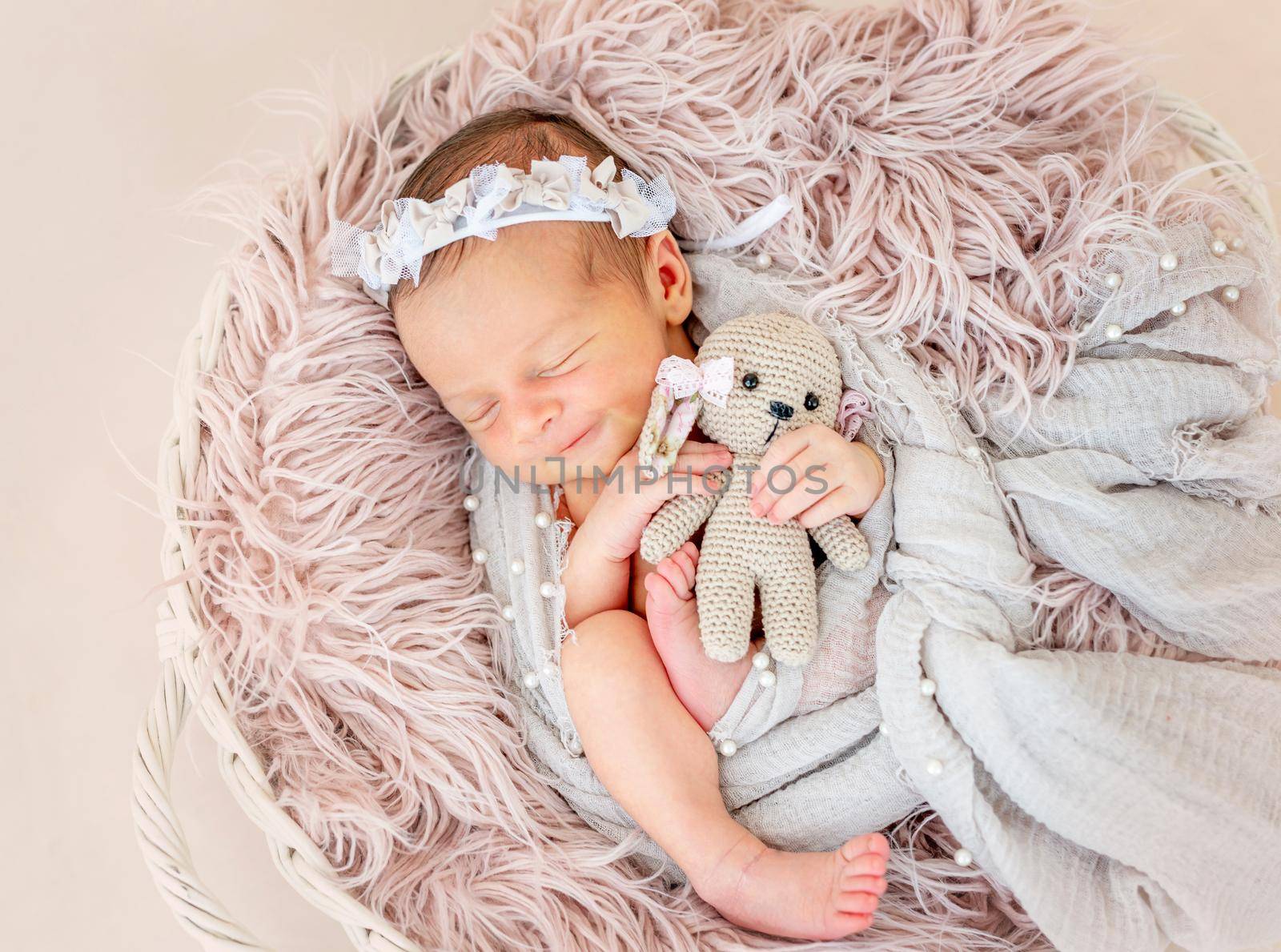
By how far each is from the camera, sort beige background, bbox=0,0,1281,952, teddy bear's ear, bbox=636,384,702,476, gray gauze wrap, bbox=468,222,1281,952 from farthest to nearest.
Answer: beige background, bbox=0,0,1281,952
teddy bear's ear, bbox=636,384,702,476
gray gauze wrap, bbox=468,222,1281,952

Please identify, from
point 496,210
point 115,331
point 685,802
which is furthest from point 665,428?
point 115,331

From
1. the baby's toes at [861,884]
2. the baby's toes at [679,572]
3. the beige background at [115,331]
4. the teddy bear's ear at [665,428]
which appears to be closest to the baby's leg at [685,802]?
the baby's toes at [861,884]

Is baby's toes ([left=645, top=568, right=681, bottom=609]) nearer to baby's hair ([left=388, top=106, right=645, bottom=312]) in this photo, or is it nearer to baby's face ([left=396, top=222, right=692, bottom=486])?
baby's face ([left=396, top=222, right=692, bottom=486])

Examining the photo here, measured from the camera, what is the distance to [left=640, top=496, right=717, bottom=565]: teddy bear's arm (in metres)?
1.26

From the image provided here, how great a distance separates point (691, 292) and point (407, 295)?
1.42 ft

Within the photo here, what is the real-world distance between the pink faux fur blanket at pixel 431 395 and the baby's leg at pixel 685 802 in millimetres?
80

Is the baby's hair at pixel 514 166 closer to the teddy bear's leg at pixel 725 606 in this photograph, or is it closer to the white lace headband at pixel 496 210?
the white lace headband at pixel 496 210

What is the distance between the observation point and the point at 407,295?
1.37 m

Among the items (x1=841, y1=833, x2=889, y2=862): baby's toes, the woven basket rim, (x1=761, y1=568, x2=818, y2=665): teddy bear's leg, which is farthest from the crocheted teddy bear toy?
the woven basket rim

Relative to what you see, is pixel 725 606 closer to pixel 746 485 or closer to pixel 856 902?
pixel 746 485

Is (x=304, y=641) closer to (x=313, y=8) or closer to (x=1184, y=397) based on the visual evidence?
(x=1184, y=397)

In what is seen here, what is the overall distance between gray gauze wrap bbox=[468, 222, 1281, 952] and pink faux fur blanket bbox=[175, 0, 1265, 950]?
0.07 m

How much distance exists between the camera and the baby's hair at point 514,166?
4.35 feet

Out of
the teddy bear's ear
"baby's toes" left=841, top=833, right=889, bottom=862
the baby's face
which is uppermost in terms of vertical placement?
the baby's face
